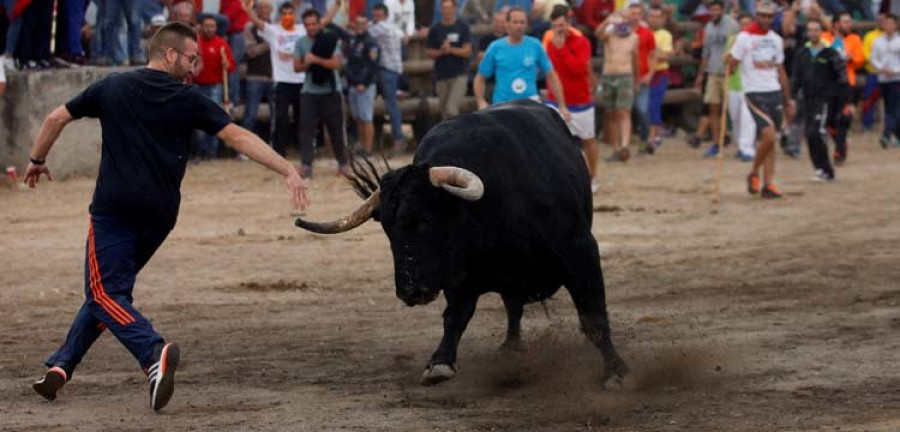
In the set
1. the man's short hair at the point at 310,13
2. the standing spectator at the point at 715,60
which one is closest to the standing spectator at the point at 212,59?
the man's short hair at the point at 310,13

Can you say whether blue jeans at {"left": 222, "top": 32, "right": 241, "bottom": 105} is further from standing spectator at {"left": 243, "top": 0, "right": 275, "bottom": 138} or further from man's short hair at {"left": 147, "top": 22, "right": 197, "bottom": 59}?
man's short hair at {"left": 147, "top": 22, "right": 197, "bottom": 59}

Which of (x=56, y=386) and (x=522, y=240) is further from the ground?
(x=522, y=240)

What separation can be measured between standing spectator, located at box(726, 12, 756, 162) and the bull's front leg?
435 inches

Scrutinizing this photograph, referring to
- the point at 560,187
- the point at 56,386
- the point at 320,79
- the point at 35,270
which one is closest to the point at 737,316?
the point at 560,187

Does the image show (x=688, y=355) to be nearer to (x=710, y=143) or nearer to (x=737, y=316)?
(x=737, y=316)

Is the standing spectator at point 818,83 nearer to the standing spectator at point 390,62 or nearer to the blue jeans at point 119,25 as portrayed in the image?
the standing spectator at point 390,62

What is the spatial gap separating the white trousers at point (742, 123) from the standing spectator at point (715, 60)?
0.70 metres

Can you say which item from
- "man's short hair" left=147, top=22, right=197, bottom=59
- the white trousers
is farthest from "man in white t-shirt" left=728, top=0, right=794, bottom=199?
"man's short hair" left=147, top=22, right=197, bottom=59

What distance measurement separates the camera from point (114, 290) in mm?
7305

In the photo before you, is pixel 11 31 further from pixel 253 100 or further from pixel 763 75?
pixel 763 75

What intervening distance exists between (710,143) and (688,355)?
1437 centimetres

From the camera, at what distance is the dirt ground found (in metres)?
7.21

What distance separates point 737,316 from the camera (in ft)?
32.3

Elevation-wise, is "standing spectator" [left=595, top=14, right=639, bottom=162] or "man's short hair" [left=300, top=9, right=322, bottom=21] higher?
"man's short hair" [left=300, top=9, right=322, bottom=21]
